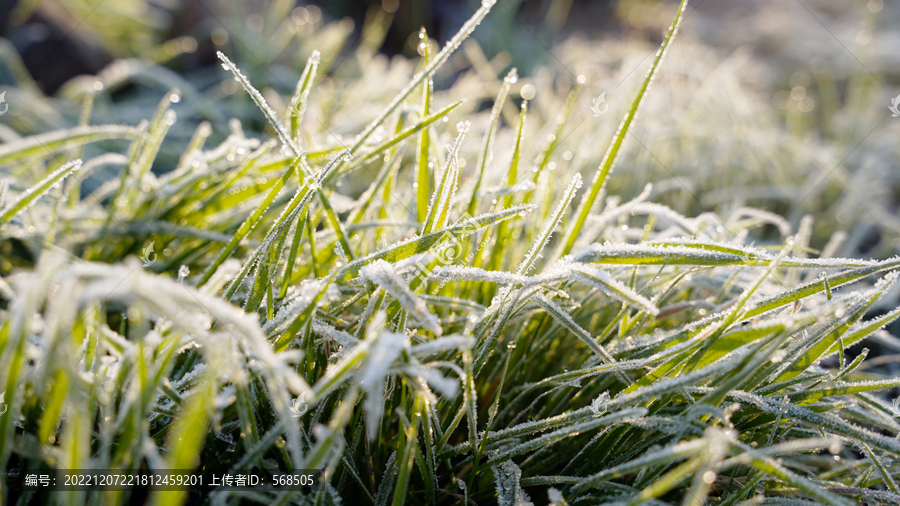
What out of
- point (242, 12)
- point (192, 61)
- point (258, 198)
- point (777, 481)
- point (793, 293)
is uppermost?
point (242, 12)

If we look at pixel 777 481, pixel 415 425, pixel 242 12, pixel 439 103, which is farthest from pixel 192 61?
pixel 777 481

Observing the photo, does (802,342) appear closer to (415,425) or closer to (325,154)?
(415,425)

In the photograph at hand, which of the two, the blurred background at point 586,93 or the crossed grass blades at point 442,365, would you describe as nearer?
the crossed grass blades at point 442,365

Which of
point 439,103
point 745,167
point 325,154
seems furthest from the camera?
point 439,103

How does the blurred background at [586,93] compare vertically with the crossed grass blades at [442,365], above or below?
above

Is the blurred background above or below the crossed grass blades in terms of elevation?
above
